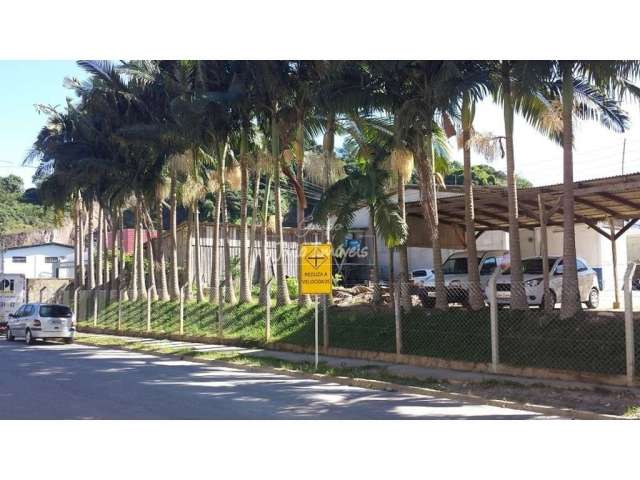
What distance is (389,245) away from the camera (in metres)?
17.2

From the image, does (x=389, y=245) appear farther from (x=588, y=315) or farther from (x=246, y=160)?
(x=246, y=160)

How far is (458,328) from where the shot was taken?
594 inches

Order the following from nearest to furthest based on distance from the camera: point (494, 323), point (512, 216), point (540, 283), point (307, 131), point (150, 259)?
point (494, 323) < point (512, 216) < point (540, 283) < point (307, 131) < point (150, 259)

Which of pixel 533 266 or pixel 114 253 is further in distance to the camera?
pixel 114 253

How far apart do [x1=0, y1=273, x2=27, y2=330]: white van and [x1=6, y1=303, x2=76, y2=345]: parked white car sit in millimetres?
5097

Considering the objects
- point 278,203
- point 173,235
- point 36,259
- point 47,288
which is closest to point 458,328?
point 278,203

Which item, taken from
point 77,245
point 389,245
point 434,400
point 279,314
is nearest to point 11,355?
point 279,314

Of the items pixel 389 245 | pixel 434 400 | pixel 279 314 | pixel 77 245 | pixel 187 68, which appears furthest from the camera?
pixel 77 245

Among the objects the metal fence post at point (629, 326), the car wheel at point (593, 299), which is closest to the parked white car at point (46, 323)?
the car wheel at point (593, 299)

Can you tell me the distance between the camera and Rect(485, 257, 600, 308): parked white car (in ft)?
58.2

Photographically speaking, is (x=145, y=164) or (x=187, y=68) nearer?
(x=187, y=68)

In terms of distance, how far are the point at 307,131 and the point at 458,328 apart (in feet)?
33.6

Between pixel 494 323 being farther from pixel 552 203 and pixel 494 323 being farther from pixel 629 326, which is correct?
pixel 552 203

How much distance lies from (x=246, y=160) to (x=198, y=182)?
555 centimetres
